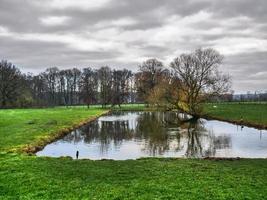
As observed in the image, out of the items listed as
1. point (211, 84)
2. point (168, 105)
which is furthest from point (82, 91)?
point (211, 84)

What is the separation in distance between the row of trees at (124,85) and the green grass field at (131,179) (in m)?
50.0

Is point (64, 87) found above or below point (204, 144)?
above

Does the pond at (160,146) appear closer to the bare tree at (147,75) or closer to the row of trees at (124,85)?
the row of trees at (124,85)

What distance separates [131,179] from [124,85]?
13937 centimetres

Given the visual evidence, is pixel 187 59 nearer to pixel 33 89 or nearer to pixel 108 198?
pixel 108 198

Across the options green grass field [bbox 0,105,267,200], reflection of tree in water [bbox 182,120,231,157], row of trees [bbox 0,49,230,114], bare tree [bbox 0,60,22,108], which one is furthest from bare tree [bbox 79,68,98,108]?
green grass field [bbox 0,105,267,200]

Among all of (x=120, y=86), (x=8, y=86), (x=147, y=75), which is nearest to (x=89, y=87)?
(x=120, y=86)

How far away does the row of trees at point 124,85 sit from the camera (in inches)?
2936

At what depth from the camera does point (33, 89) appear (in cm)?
17175

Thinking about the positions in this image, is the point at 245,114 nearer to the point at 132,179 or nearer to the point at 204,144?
the point at 204,144

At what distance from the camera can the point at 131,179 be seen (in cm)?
1845

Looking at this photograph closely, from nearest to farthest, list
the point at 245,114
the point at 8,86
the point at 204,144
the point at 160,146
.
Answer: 1. the point at 160,146
2. the point at 204,144
3. the point at 245,114
4. the point at 8,86

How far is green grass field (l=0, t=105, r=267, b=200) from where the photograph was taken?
15750 mm

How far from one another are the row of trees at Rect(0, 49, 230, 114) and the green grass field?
4996 centimetres
